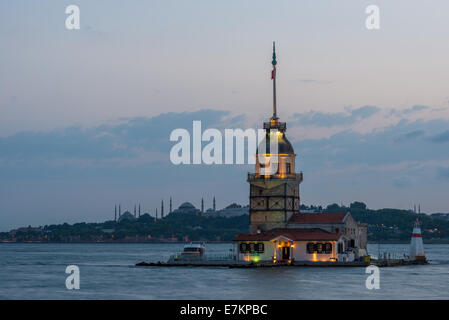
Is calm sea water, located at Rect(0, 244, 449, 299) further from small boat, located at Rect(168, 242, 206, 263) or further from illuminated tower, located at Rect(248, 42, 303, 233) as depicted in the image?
illuminated tower, located at Rect(248, 42, 303, 233)

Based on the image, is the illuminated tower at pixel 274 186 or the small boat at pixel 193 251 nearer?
the illuminated tower at pixel 274 186

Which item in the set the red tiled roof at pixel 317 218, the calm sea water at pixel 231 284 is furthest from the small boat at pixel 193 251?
the red tiled roof at pixel 317 218

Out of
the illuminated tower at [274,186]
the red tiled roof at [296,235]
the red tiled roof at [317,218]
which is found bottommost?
the red tiled roof at [296,235]

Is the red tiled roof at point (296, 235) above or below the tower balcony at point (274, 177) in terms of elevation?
below

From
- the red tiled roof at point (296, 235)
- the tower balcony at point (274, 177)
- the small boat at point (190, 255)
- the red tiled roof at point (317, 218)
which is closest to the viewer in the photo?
the red tiled roof at point (296, 235)

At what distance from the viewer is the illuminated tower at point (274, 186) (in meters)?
111

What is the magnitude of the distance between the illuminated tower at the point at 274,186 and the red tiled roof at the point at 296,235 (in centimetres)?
217

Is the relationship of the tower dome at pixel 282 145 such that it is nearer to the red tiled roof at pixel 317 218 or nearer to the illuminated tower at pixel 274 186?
the illuminated tower at pixel 274 186

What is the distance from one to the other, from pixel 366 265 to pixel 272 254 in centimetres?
1187

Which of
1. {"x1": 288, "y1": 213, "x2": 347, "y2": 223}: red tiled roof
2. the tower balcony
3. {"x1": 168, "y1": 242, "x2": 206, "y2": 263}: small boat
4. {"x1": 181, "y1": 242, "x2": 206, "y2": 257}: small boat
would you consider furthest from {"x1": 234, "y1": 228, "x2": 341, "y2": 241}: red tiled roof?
{"x1": 181, "y1": 242, "x2": 206, "y2": 257}: small boat

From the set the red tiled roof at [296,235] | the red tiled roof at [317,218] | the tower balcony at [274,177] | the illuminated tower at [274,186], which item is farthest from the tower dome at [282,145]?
the red tiled roof at [296,235]

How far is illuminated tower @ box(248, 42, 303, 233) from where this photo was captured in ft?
364

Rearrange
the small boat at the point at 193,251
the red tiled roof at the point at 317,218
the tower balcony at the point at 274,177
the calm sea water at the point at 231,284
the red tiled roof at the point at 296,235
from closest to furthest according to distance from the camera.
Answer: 1. the calm sea water at the point at 231,284
2. the red tiled roof at the point at 296,235
3. the red tiled roof at the point at 317,218
4. the tower balcony at the point at 274,177
5. the small boat at the point at 193,251
